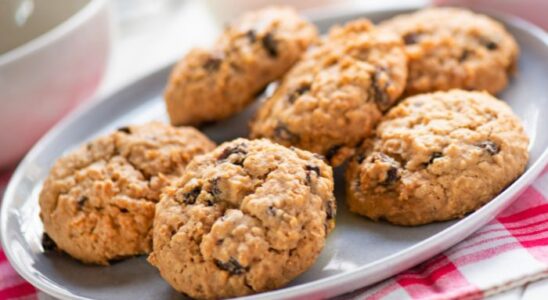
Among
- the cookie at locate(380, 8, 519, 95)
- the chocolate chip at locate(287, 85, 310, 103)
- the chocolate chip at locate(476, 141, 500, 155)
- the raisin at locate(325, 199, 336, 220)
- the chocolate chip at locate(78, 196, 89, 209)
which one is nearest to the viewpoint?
the raisin at locate(325, 199, 336, 220)

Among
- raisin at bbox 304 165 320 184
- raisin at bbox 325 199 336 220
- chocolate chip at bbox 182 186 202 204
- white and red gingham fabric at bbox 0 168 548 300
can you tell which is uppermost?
raisin at bbox 304 165 320 184

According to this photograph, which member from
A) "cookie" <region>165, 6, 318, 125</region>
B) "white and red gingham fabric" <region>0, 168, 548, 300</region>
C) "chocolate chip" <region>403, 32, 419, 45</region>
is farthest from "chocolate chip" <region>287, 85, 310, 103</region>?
"white and red gingham fabric" <region>0, 168, 548, 300</region>

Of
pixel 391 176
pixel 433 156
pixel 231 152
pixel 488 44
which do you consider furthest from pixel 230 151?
pixel 488 44

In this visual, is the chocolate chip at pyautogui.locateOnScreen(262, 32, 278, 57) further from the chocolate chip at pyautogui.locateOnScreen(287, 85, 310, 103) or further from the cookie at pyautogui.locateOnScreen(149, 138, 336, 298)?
the cookie at pyautogui.locateOnScreen(149, 138, 336, 298)

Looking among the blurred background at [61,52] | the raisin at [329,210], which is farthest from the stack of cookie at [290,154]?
the blurred background at [61,52]

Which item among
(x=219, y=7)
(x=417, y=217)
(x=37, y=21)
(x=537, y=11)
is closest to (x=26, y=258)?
(x=417, y=217)

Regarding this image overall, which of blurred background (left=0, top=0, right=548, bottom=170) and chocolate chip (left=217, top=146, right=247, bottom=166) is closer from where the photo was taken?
chocolate chip (left=217, top=146, right=247, bottom=166)
